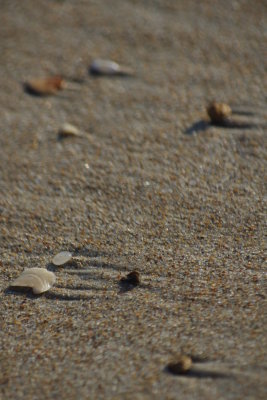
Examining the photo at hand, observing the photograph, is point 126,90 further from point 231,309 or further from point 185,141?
point 231,309

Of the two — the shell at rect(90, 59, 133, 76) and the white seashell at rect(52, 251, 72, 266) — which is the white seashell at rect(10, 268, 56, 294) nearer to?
the white seashell at rect(52, 251, 72, 266)

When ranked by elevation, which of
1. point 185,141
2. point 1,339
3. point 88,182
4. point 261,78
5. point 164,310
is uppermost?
point 261,78

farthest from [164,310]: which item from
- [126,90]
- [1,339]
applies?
[126,90]

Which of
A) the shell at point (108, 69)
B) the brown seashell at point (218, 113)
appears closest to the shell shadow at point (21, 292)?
the brown seashell at point (218, 113)

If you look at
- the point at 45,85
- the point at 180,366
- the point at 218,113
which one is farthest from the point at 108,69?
the point at 180,366

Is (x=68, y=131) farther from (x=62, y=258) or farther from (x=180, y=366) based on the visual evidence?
(x=180, y=366)
